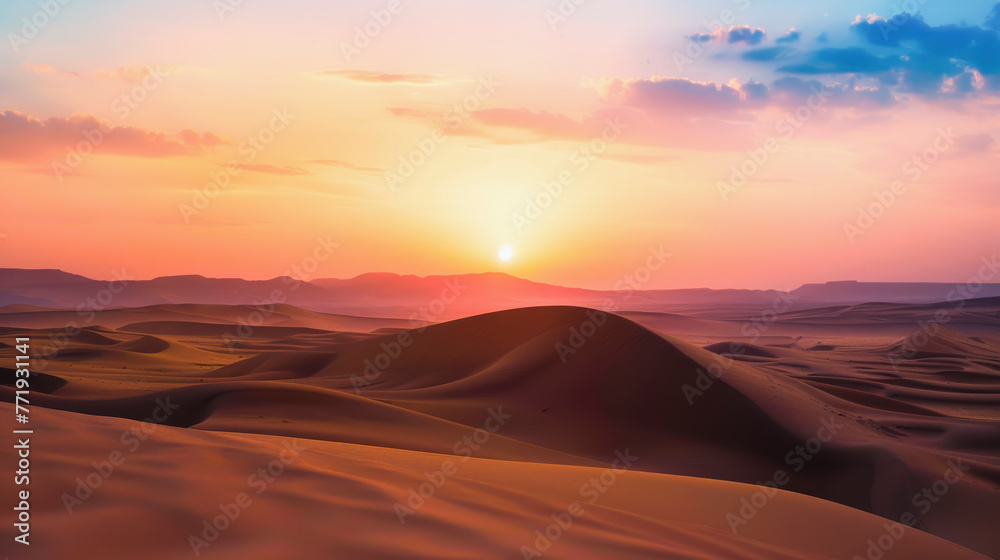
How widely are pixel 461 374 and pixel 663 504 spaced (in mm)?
13257

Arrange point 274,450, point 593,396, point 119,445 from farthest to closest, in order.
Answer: point 593,396
point 274,450
point 119,445

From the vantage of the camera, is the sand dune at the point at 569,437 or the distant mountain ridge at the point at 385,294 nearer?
the sand dune at the point at 569,437

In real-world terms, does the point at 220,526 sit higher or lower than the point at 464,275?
lower

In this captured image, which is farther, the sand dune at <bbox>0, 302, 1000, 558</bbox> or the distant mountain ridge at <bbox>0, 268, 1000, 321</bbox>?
the distant mountain ridge at <bbox>0, 268, 1000, 321</bbox>

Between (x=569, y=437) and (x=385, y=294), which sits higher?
(x=385, y=294)

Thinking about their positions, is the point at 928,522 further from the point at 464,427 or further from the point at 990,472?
the point at 464,427

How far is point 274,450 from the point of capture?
15.8 ft

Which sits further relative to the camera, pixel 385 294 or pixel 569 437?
pixel 385 294

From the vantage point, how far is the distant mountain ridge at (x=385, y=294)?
115812 mm

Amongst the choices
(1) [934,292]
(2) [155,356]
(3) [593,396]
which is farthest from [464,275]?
(3) [593,396]

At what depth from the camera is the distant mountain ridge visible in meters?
116

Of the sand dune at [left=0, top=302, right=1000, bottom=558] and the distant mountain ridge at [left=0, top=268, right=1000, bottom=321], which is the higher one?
the distant mountain ridge at [left=0, top=268, right=1000, bottom=321]

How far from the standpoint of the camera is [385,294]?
155250 mm

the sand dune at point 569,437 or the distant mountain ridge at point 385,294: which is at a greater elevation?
the distant mountain ridge at point 385,294
